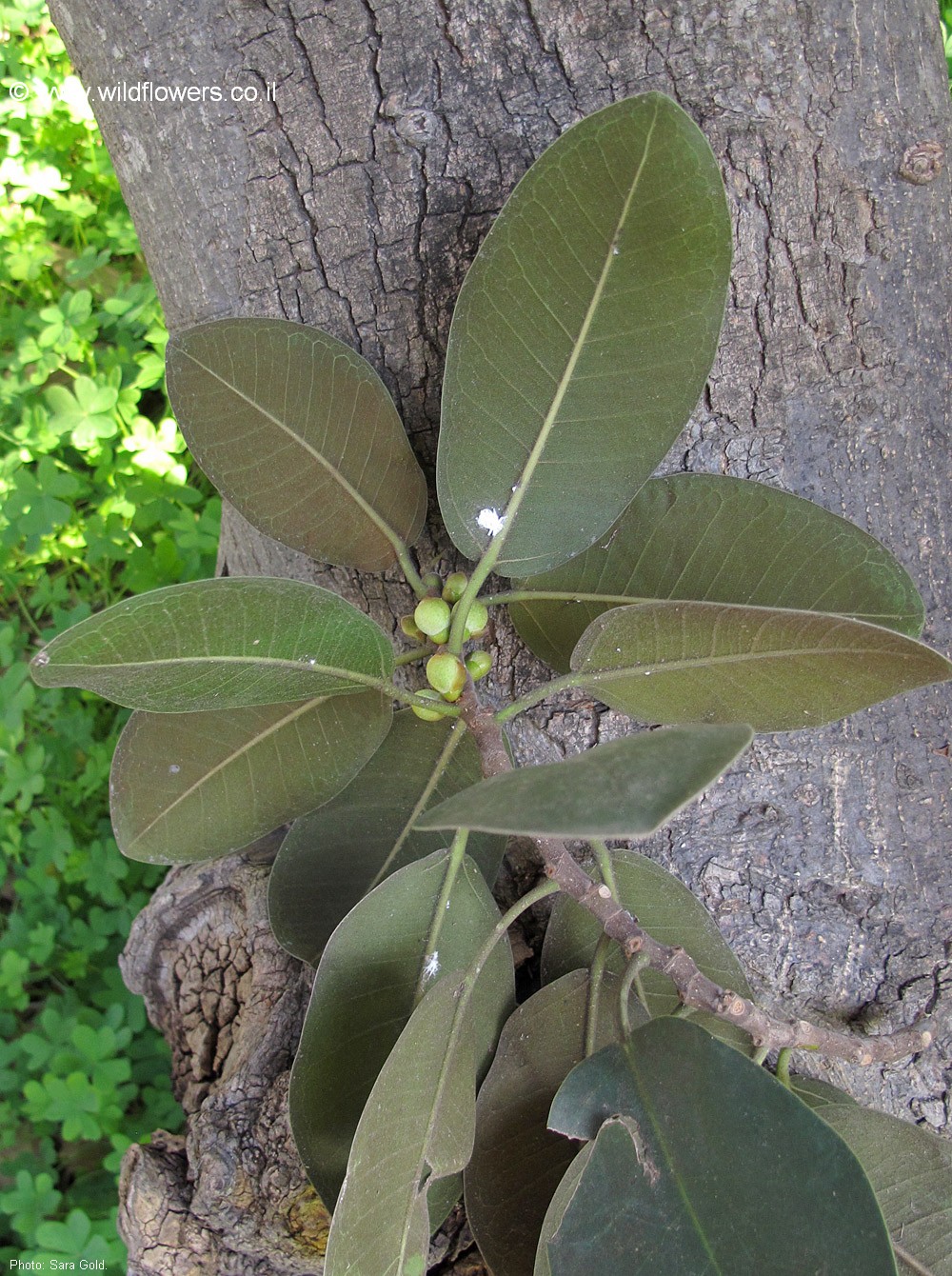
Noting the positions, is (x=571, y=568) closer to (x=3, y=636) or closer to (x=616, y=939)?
(x=616, y=939)

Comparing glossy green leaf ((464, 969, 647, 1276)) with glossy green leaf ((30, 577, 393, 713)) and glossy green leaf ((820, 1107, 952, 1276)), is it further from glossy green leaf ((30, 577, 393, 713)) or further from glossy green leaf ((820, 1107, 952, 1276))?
glossy green leaf ((30, 577, 393, 713))

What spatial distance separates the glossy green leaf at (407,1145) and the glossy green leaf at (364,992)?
7cm

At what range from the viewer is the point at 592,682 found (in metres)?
0.82

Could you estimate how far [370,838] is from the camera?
98 cm

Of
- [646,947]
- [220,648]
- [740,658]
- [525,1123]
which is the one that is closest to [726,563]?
[740,658]

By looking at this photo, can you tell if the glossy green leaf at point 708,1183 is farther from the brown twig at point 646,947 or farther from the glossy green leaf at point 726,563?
the glossy green leaf at point 726,563

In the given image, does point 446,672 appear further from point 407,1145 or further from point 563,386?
point 407,1145

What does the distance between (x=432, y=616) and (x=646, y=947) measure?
33 cm

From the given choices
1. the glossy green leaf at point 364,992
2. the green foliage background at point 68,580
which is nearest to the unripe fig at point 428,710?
the glossy green leaf at point 364,992

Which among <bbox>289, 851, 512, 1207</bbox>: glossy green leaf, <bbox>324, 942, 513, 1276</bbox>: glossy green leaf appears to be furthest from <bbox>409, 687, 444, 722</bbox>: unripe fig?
<bbox>324, 942, 513, 1276</bbox>: glossy green leaf

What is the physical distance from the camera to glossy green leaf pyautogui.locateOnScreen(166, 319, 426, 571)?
834 millimetres

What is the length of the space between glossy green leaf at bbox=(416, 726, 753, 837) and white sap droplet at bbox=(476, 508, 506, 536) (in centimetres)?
32

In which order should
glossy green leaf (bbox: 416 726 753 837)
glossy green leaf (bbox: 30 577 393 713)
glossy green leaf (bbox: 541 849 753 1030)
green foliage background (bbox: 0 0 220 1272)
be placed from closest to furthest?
glossy green leaf (bbox: 416 726 753 837) < glossy green leaf (bbox: 30 577 393 713) < glossy green leaf (bbox: 541 849 753 1030) < green foliage background (bbox: 0 0 220 1272)

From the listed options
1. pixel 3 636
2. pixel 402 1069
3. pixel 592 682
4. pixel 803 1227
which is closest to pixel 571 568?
pixel 592 682
